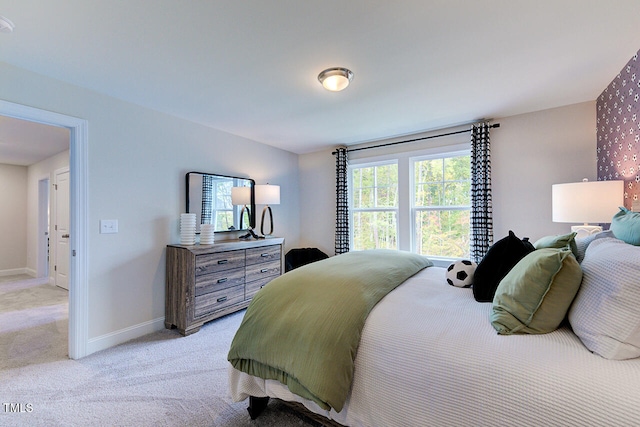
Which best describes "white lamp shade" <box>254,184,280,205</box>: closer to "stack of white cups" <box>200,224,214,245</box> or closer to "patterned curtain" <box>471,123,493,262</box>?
"stack of white cups" <box>200,224,214,245</box>

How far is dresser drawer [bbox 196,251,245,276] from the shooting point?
111 inches

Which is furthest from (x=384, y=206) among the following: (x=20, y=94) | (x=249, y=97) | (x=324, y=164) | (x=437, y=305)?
(x=20, y=94)

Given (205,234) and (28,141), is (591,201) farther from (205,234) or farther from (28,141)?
(28,141)

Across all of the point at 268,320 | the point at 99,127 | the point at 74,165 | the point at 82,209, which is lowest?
the point at 268,320

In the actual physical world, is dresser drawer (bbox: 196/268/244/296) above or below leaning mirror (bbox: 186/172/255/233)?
below

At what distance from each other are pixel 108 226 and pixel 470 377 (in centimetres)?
305

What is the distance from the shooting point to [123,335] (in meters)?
2.63

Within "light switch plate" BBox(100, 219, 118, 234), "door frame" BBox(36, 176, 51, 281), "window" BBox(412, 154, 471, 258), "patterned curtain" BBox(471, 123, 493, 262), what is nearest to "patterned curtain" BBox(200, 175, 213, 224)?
"light switch plate" BBox(100, 219, 118, 234)

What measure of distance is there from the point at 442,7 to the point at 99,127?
2.94 meters

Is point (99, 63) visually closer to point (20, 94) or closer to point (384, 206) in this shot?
point (20, 94)

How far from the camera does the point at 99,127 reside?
249cm

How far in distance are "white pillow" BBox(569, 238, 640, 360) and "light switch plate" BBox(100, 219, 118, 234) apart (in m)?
3.39

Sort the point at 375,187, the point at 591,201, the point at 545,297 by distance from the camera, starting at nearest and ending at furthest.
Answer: the point at 545,297, the point at 591,201, the point at 375,187

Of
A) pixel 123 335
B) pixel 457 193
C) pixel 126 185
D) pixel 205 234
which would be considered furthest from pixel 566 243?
pixel 123 335
